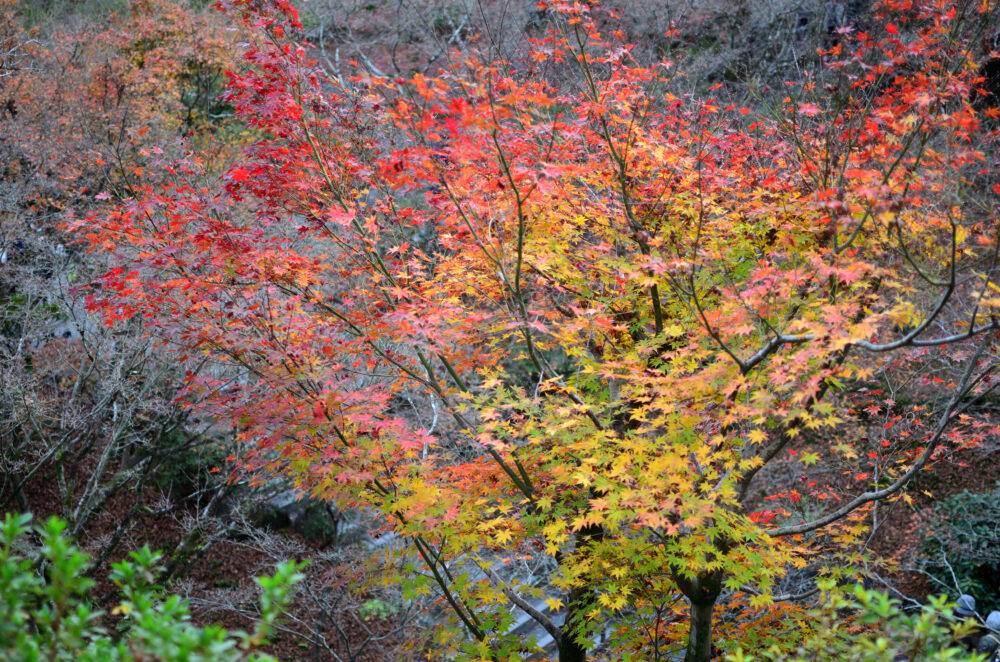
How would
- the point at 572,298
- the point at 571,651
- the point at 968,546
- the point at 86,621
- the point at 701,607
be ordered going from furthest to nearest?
the point at 968,546 → the point at 572,298 → the point at 571,651 → the point at 701,607 → the point at 86,621

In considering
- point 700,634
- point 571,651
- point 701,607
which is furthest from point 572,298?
point 571,651

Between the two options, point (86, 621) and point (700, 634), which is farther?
point (700, 634)

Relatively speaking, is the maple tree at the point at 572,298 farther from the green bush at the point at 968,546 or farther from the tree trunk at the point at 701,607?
the green bush at the point at 968,546

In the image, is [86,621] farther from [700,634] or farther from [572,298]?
[572,298]

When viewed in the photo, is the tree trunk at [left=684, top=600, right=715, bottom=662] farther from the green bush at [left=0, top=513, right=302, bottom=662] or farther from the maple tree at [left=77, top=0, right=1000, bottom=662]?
the green bush at [left=0, top=513, right=302, bottom=662]

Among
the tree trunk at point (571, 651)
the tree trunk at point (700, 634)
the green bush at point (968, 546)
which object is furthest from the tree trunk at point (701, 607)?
the green bush at point (968, 546)

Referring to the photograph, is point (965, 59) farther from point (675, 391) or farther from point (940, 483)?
point (940, 483)

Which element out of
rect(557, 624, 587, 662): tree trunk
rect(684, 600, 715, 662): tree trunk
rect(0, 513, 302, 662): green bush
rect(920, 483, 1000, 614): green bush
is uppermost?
rect(0, 513, 302, 662): green bush

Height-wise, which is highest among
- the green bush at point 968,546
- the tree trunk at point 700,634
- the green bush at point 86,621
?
the green bush at point 86,621

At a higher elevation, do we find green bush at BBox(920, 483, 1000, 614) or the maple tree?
the maple tree

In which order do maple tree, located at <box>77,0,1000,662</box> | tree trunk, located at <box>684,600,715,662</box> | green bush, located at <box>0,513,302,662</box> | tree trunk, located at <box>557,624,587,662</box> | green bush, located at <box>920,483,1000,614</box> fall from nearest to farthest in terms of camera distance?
green bush, located at <box>0,513,302,662</box>
maple tree, located at <box>77,0,1000,662</box>
tree trunk, located at <box>684,600,715,662</box>
tree trunk, located at <box>557,624,587,662</box>
green bush, located at <box>920,483,1000,614</box>

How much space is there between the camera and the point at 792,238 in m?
5.12

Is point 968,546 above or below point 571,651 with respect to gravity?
below

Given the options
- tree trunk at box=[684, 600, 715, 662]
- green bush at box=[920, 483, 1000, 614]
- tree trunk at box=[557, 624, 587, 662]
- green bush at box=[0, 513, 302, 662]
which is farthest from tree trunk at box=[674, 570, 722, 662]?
green bush at box=[920, 483, 1000, 614]
